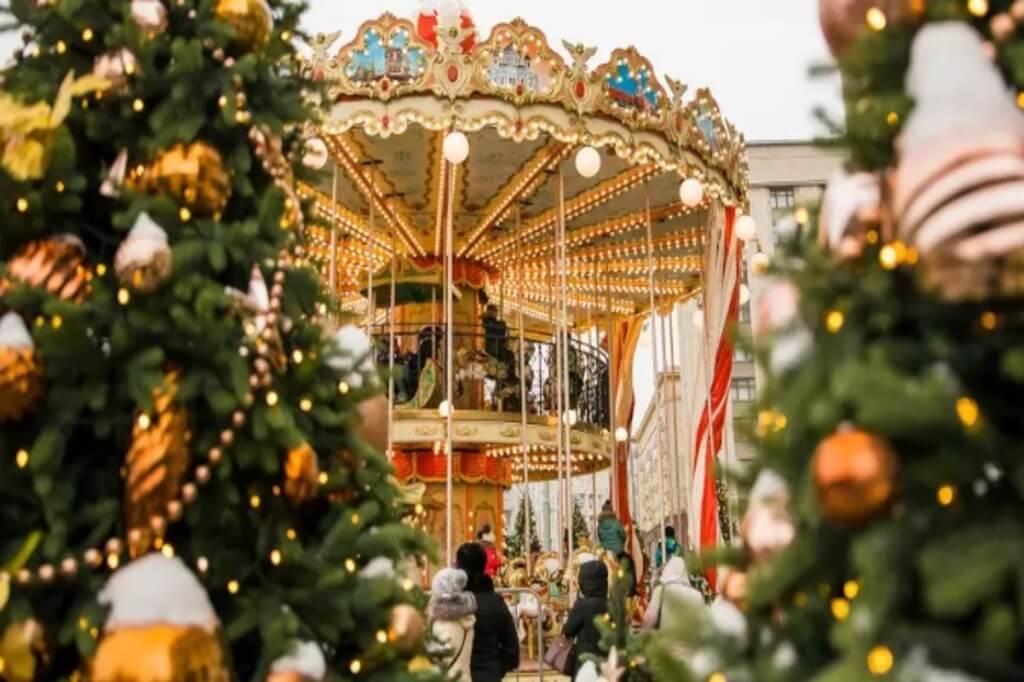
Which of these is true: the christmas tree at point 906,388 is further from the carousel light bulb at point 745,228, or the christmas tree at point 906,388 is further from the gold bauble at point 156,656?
the carousel light bulb at point 745,228

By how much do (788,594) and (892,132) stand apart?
0.80 meters

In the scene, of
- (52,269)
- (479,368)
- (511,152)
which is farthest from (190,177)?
(479,368)

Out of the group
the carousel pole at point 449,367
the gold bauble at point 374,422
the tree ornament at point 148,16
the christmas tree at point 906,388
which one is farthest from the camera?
the carousel pole at point 449,367

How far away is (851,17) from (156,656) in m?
2.15

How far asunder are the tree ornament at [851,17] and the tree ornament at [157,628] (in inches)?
80.1

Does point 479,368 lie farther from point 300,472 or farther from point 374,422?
point 300,472

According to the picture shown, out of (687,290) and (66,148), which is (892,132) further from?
(687,290)

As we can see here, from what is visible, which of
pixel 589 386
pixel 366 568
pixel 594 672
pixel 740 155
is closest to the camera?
pixel 366 568

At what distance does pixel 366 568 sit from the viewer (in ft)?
10.4

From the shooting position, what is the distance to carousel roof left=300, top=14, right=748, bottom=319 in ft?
35.4

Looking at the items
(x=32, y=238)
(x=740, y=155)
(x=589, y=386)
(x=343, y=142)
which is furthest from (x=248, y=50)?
(x=589, y=386)

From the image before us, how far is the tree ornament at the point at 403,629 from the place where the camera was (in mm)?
3113

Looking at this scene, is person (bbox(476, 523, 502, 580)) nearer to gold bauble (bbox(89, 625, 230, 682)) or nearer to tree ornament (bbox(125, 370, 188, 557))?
tree ornament (bbox(125, 370, 188, 557))

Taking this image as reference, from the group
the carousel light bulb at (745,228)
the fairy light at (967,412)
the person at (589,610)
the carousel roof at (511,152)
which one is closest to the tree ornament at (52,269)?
the fairy light at (967,412)
